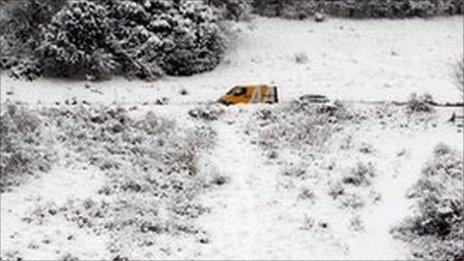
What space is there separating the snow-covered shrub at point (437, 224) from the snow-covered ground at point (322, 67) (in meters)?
13.3

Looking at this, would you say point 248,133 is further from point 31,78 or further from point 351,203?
point 31,78

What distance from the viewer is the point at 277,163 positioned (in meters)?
37.1

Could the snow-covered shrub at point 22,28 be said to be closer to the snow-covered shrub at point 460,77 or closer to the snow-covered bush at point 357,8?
the snow-covered bush at point 357,8

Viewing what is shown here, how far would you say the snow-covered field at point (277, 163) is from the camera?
31016 millimetres

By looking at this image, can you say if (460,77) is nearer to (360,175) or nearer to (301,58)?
(360,175)

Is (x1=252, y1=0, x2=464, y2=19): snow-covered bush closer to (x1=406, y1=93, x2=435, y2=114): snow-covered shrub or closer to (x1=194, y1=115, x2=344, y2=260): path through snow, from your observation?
(x1=406, y1=93, x2=435, y2=114): snow-covered shrub

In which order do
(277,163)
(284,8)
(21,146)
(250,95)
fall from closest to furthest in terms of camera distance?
1. (21,146)
2. (277,163)
3. (250,95)
4. (284,8)

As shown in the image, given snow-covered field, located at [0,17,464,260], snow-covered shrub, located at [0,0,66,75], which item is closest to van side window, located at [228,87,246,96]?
snow-covered field, located at [0,17,464,260]

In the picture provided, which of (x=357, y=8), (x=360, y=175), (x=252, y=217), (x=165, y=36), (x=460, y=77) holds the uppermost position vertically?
(x=165, y=36)

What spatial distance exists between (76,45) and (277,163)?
14589 mm

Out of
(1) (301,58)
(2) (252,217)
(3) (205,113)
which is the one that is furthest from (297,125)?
(1) (301,58)

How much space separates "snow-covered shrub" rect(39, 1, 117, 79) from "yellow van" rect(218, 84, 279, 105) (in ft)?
22.4

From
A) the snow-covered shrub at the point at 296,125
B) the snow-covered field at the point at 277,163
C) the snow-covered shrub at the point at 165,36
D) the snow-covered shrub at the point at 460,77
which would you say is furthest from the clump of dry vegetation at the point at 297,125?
the snow-covered shrub at the point at 165,36

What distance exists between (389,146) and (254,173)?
584 cm
